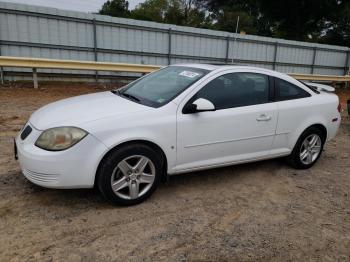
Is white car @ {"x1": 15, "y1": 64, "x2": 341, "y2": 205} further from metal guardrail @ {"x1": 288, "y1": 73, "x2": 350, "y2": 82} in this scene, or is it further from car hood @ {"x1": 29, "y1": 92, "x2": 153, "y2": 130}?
metal guardrail @ {"x1": 288, "y1": 73, "x2": 350, "y2": 82}

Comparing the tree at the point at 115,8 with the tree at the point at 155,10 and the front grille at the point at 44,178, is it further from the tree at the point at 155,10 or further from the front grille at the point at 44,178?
the front grille at the point at 44,178

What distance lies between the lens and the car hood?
10.8 ft

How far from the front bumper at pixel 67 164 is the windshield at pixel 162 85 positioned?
0.90 metres

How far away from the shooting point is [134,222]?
3.18 m

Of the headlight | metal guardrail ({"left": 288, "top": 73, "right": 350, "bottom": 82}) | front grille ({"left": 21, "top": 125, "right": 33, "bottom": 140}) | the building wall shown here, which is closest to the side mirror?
the headlight

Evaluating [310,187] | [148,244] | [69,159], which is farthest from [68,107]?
[310,187]

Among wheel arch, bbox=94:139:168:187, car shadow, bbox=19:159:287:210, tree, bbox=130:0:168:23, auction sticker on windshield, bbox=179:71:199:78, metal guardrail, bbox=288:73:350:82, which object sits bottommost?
car shadow, bbox=19:159:287:210

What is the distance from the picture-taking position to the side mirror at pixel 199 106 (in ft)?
11.9

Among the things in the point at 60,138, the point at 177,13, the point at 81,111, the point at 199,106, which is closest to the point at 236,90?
the point at 199,106

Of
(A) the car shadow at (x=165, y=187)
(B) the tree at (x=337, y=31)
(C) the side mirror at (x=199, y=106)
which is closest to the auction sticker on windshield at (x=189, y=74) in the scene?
(C) the side mirror at (x=199, y=106)

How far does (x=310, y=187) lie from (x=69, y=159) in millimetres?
3025

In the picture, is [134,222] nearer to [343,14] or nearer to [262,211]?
[262,211]

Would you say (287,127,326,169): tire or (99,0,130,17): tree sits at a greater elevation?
(99,0,130,17): tree

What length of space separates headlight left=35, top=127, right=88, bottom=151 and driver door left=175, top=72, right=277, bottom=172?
1073 mm
